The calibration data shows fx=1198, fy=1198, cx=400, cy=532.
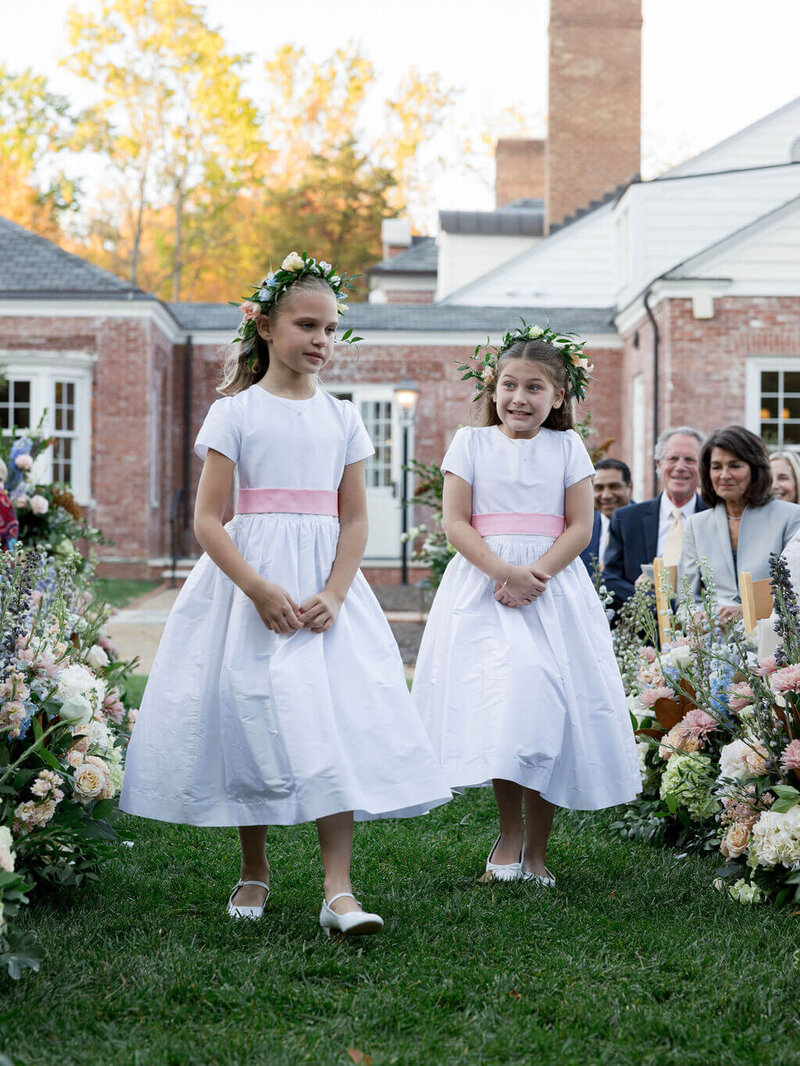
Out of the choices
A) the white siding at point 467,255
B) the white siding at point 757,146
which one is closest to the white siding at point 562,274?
the white siding at point 757,146

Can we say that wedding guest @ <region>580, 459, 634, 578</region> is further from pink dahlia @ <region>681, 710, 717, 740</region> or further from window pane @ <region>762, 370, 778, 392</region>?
window pane @ <region>762, 370, 778, 392</region>

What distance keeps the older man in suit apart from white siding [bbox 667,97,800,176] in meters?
16.2

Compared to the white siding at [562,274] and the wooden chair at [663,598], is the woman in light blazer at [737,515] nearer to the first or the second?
the wooden chair at [663,598]

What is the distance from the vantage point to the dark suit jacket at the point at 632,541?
21.3 feet

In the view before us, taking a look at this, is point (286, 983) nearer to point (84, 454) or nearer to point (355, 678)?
point (355, 678)

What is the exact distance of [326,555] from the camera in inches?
144

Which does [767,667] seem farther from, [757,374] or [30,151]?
[30,151]

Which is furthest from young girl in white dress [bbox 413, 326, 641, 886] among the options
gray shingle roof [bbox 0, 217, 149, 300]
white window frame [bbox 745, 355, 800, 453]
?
gray shingle roof [bbox 0, 217, 149, 300]

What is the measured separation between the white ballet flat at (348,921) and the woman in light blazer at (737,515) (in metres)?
2.43

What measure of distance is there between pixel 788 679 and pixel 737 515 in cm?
183

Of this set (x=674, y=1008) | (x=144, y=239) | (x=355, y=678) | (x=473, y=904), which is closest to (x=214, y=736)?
(x=355, y=678)

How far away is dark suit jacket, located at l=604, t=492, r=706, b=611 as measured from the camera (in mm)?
6500

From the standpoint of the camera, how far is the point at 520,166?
34.3 metres

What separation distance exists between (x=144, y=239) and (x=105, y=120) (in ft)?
15.7
